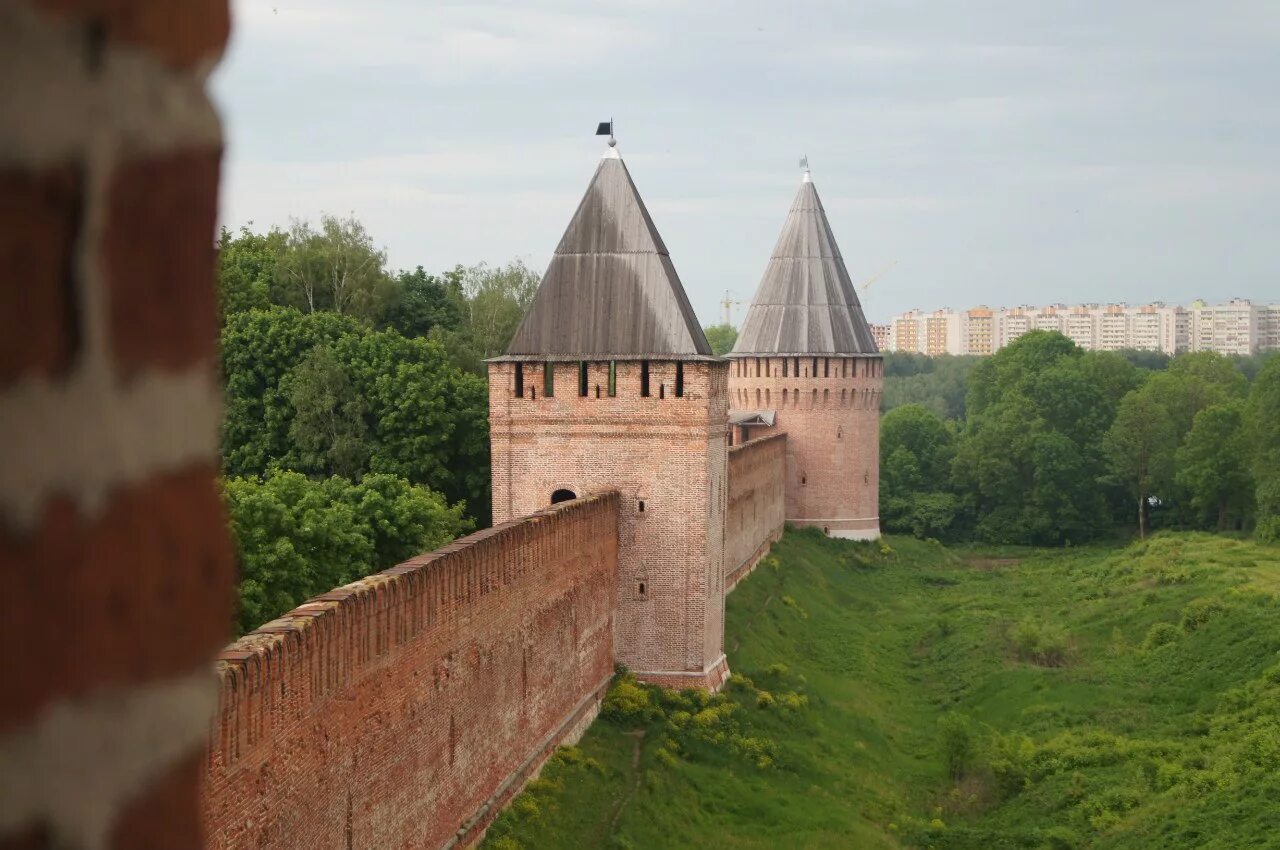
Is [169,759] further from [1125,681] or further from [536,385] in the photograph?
[1125,681]

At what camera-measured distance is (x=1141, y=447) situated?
48906 millimetres

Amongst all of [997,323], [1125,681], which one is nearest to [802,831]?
[1125,681]

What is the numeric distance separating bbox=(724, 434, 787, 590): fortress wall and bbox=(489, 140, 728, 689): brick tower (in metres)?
4.97

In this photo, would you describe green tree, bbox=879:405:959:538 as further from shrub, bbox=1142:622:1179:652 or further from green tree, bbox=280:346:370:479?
green tree, bbox=280:346:370:479

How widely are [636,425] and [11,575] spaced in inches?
683

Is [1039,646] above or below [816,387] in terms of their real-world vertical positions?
below

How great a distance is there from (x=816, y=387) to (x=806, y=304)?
2.08 metres

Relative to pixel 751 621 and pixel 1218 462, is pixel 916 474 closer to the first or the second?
pixel 1218 462

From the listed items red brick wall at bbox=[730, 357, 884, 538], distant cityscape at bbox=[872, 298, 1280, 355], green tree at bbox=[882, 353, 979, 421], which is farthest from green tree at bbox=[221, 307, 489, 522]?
distant cityscape at bbox=[872, 298, 1280, 355]

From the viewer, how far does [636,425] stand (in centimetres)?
1822

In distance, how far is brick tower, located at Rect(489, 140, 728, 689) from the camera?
1817 cm

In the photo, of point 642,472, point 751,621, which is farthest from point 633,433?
point 751,621

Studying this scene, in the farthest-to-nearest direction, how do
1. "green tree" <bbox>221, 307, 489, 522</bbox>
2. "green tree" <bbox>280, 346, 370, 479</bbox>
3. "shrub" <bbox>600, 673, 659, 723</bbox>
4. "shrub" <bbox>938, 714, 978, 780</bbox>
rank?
"green tree" <bbox>221, 307, 489, 522</bbox> < "green tree" <bbox>280, 346, 370, 479</bbox> < "shrub" <bbox>938, 714, 978, 780</bbox> < "shrub" <bbox>600, 673, 659, 723</bbox>

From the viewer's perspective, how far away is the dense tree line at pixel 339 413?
18422 mm
